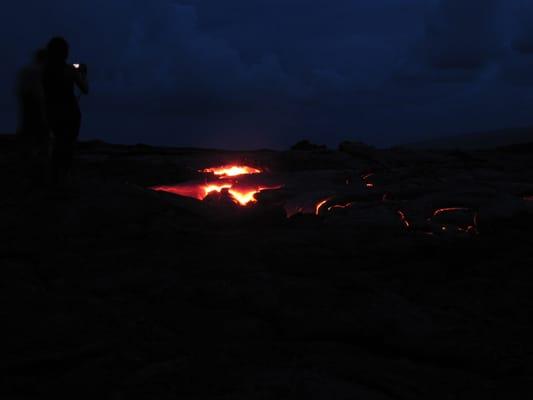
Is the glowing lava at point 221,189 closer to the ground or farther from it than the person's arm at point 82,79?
closer to the ground

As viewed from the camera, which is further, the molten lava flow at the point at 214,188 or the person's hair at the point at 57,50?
the molten lava flow at the point at 214,188

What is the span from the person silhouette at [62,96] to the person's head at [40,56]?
0.61ft

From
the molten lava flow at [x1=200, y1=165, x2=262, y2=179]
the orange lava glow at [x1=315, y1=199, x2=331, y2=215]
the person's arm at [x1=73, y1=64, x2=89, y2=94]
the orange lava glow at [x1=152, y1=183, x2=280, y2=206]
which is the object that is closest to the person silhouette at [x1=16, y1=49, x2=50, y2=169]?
the person's arm at [x1=73, y1=64, x2=89, y2=94]

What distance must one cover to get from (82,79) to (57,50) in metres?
0.33

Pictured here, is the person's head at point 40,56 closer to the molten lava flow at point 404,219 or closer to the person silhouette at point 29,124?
the person silhouette at point 29,124

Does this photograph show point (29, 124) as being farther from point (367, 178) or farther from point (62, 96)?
point (367, 178)

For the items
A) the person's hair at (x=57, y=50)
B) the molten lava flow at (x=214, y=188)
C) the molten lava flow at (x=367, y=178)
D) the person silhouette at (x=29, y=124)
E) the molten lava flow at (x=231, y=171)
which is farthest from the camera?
the molten lava flow at (x=231, y=171)

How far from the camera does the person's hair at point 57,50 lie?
4.32 m

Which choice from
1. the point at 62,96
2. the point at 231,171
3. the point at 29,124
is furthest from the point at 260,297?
the point at 231,171

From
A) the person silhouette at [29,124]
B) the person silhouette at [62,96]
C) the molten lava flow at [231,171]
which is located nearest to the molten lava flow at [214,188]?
the molten lava flow at [231,171]

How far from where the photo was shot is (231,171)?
938 cm

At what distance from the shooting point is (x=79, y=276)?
10.2ft

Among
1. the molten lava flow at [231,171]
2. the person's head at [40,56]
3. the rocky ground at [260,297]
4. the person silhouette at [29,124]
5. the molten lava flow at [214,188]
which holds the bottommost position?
the rocky ground at [260,297]

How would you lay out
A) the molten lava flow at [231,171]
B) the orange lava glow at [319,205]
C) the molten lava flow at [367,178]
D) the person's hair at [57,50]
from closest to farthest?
the person's hair at [57,50] < the orange lava glow at [319,205] < the molten lava flow at [367,178] < the molten lava flow at [231,171]
